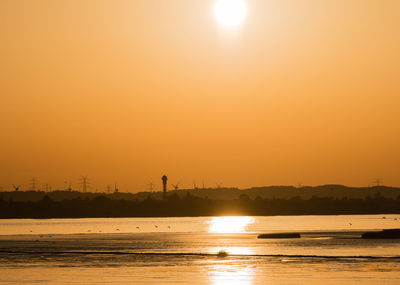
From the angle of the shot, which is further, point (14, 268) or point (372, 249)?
point (372, 249)

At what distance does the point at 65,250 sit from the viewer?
12012 centimetres

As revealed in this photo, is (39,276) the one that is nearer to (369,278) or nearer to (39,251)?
(369,278)

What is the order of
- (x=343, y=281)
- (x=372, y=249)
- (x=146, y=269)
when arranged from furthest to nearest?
1. (x=372, y=249)
2. (x=146, y=269)
3. (x=343, y=281)

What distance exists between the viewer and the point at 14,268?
86.8 m

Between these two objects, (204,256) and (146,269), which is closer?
(146,269)

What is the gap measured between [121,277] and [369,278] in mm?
21379

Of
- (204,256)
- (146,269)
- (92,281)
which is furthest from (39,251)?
(92,281)

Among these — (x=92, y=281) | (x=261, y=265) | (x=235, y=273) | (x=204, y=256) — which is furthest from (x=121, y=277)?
(x=204, y=256)

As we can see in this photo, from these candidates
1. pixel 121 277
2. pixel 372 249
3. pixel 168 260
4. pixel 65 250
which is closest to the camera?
pixel 121 277

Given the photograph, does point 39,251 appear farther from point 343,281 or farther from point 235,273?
point 343,281

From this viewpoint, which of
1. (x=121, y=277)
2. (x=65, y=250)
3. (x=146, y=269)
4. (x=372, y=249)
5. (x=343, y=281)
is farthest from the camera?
(x=65, y=250)

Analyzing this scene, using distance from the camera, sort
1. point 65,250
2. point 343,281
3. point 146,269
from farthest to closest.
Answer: point 65,250
point 146,269
point 343,281

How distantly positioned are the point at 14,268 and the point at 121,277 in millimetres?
15199

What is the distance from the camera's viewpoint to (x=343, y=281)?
70.4 metres
